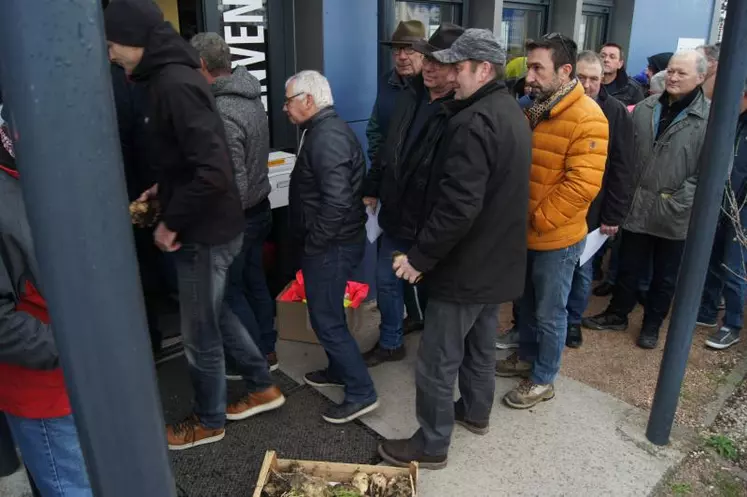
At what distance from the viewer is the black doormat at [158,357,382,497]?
9.58ft

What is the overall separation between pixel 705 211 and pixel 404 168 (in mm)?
1454

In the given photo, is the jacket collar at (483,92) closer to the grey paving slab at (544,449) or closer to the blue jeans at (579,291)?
the grey paving slab at (544,449)

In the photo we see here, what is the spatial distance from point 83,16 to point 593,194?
Answer: 2.72 meters

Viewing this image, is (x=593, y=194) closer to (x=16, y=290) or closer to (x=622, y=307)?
(x=622, y=307)

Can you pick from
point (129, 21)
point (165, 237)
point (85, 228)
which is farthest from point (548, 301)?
point (85, 228)

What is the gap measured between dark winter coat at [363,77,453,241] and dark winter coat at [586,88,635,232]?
1192 mm

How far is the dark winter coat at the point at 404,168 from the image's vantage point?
3.09 m

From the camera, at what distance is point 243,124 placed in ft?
10.1

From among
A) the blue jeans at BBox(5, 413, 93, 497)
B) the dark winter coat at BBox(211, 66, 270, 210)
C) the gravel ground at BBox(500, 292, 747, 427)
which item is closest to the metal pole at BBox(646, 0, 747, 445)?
the gravel ground at BBox(500, 292, 747, 427)

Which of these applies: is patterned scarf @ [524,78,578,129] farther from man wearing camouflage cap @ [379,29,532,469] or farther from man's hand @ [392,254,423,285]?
man's hand @ [392,254,423,285]

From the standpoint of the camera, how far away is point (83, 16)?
94cm

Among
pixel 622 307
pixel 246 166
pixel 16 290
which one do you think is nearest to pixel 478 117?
pixel 246 166

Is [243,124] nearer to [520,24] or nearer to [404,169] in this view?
[404,169]

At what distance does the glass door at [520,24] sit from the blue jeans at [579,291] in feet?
8.74
